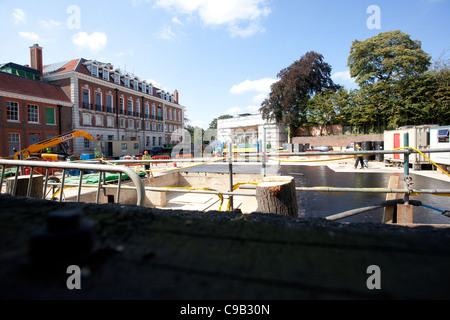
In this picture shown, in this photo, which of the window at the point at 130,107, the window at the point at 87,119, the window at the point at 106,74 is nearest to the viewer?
the window at the point at 87,119

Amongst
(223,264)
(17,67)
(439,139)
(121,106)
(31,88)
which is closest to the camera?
(223,264)

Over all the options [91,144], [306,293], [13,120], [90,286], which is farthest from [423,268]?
[91,144]

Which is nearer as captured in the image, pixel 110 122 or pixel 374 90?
pixel 374 90

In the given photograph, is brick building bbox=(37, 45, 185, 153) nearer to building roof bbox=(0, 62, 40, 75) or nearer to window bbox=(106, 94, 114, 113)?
window bbox=(106, 94, 114, 113)

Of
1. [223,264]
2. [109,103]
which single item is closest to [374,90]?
[109,103]

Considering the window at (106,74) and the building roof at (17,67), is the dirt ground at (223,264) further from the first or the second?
the window at (106,74)

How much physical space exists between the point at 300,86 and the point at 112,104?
32928mm

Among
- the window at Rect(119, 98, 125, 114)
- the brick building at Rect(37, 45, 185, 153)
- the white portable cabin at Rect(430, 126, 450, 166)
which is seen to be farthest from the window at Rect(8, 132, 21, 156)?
the white portable cabin at Rect(430, 126, 450, 166)

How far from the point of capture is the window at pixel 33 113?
27406 millimetres

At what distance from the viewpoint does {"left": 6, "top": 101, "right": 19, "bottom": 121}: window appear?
2559 centimetres

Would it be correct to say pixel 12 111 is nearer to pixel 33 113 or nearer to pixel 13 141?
pixel 33 113

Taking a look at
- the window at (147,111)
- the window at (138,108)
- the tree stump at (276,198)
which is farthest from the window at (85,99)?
the tree stump at (276,198)

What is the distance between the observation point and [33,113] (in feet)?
91.1
